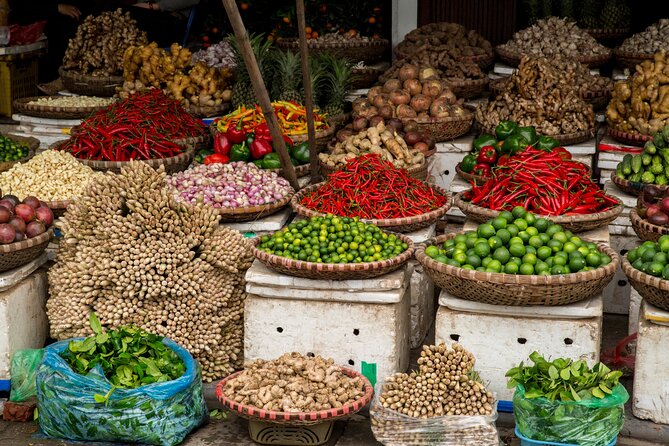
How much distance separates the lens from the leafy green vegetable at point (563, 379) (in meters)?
4.20

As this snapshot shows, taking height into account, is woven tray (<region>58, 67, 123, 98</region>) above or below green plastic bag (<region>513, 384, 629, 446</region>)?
above

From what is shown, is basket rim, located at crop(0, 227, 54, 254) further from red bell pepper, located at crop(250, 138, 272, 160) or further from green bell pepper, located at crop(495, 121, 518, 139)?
green bell pepper, located at crop(495, 121, 518, 139)

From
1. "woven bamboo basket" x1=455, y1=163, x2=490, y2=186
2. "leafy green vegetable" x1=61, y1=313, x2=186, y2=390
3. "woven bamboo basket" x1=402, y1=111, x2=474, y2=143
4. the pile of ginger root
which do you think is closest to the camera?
"leafy green vegetable" x1=61, y1=313, x2=186, y2=390

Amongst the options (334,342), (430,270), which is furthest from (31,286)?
(430,270)

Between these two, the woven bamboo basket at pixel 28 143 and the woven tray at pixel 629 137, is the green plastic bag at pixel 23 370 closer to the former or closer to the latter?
the woven bamboo basket at pixel 28 143

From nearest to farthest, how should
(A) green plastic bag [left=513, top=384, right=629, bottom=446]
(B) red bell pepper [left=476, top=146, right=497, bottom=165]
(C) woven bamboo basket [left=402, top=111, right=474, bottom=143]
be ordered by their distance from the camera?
(A) green plastic bag [left=513, top=384, right=629, bottom=446], (B) red bell pepper [left=476, top=146, right=497, bottom=165], (C) woven bamboo basket [left=402, top=111, right=474, bottom=143]

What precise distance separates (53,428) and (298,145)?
2565 mm

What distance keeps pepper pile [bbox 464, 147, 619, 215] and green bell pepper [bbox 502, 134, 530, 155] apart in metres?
0.44

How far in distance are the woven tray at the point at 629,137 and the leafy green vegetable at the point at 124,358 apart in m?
3.29

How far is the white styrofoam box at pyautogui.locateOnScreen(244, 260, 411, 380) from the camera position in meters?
4.82

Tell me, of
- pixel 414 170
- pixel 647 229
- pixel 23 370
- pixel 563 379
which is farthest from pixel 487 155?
pixel 23 370

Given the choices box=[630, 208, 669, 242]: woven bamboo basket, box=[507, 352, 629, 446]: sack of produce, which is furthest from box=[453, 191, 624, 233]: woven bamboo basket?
box=[507, 352, 629, 446]: sack of produce

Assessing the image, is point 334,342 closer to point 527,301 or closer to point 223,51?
point 527,301

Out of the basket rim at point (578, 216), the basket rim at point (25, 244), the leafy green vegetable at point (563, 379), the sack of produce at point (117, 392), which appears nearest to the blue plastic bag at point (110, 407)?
the sack of produce at point (117, 392)
